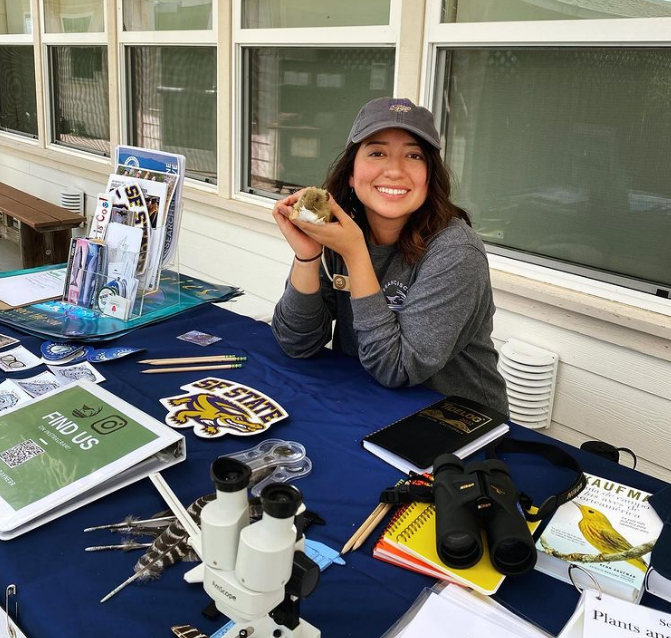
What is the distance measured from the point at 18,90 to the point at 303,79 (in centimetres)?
363

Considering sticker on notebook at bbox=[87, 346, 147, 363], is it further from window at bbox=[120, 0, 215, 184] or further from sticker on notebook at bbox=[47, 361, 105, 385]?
window at bbox=[120, 0, 215, 184]

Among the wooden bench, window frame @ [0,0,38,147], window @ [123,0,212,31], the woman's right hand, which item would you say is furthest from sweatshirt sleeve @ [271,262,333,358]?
window frame @ [0,0,38,147]

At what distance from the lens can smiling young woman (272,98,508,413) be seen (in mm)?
1412

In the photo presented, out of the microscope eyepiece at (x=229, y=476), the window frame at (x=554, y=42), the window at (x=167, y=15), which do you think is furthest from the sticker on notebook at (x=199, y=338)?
the window at (x=167, y=15)

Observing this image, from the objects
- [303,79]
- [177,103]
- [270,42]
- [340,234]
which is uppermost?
[270,42]

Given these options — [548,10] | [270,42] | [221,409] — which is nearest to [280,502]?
[221,409]

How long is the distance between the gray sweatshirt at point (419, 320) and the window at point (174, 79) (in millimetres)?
2276

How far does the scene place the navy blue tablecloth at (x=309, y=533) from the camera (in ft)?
2.59

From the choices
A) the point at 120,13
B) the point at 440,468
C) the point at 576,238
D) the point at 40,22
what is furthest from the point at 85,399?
the point at 40,22

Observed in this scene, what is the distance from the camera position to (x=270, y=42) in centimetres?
306

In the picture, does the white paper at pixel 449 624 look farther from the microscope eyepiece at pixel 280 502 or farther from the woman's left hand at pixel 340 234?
the woman's left hand at pixel 340 234

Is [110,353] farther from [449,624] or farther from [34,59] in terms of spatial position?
[34,59]

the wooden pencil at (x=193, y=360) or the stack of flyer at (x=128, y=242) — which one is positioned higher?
the stack of flyer at (x=128, y=242)

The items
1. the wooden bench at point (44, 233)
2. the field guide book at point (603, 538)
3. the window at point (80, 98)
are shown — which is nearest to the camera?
the field guide book at point (603, 538)
